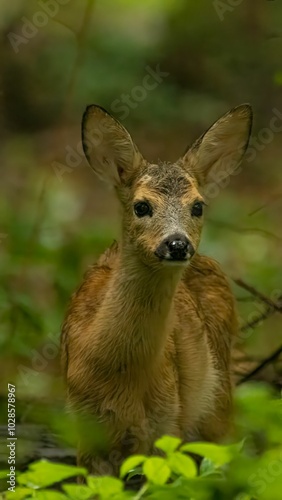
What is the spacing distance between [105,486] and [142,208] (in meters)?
2.52

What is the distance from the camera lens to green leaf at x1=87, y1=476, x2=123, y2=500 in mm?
3402

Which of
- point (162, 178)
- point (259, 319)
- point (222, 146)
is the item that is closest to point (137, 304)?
point (162, 178)

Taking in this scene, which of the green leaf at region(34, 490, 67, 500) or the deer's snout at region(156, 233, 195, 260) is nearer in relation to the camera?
the green leaf at region(34, 490, 67, 500)

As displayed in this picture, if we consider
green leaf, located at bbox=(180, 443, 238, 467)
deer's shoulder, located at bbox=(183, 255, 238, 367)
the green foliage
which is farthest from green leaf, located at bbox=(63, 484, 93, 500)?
deer's shoulder, located at bbox=(183, 255, 238, 367)

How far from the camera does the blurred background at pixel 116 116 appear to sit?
7.84 m

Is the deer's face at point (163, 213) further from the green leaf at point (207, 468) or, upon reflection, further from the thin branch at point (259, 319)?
the green leaf at point (207, 468)

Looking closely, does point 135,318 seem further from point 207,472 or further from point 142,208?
point 207,472

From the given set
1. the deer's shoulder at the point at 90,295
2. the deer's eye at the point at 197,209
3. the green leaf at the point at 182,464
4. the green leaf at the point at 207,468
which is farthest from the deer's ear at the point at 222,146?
the green leaf at the point at 182,464

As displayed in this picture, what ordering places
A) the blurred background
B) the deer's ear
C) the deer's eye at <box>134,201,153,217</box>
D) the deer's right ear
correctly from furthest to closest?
1. the blurred background
2. the deer's ear
3. the deer's right ear
4. the deer's eye at <box>134,201,153,217</box>

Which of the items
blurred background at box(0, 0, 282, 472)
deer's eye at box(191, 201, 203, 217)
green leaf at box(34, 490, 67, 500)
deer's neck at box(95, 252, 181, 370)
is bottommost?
green leaf at box(34, 490, 67, 500)

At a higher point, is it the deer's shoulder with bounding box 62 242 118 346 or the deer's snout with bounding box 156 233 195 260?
the deer's shoulder with bounding box 62 242 118 346

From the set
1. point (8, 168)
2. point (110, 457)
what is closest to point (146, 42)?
point (8, 168)

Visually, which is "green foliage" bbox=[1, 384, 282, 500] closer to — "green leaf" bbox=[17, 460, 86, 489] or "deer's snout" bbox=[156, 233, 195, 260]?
"green leaf" bbox=[17, 460, 86, 489]

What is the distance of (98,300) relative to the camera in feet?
20.8
